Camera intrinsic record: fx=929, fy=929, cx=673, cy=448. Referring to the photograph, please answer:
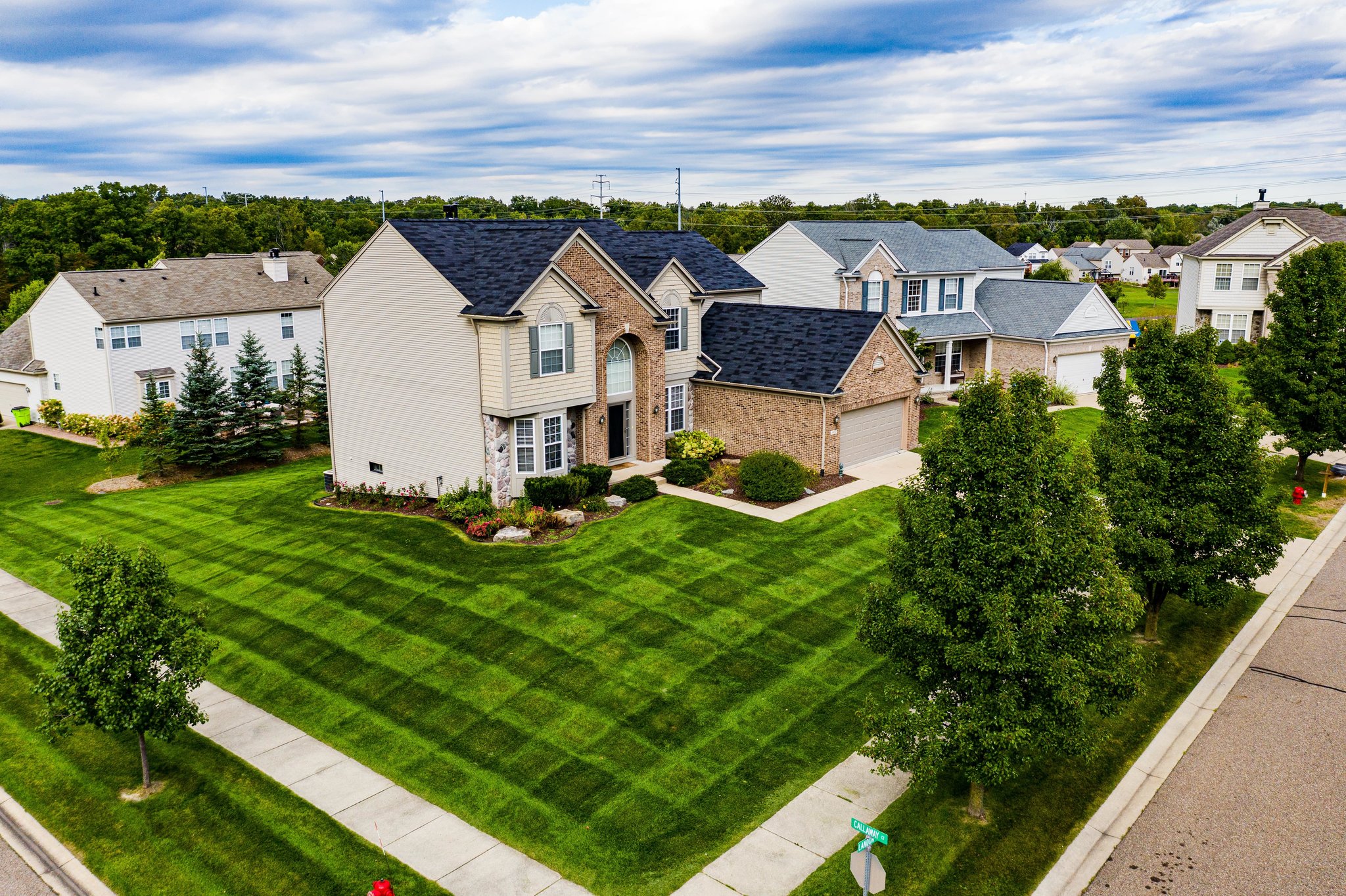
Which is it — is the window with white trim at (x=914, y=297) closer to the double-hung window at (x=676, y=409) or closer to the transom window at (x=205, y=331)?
the double-hung window at (x=676, y=409)

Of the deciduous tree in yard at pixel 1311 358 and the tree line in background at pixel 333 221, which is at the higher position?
the tree line in background at pixel 333 221

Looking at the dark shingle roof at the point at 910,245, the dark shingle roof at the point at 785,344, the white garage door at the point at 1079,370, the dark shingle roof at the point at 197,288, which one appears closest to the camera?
the dark shingle roof at the point at 785,344

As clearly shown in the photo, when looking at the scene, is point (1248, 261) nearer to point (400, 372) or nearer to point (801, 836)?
point (400, 372)

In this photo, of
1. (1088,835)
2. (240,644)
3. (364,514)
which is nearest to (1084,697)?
(1088,835)

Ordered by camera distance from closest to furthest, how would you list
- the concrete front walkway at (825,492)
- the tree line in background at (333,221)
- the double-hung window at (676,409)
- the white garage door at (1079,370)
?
the concrete front walkway at (825,492) < the double-hung window at (676,409) < the white garage door at (1079,370) < the tree line in background at (333,221)

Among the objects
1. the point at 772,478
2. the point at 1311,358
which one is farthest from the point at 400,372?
the point at 1311,358

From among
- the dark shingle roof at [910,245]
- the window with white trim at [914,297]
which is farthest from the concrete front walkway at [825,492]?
the window with white trim at [914,297]

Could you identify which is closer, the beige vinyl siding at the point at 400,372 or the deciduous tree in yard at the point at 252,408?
the beige vinyl siding at the point at 400,372

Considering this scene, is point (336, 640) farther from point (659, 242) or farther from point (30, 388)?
point (30, 388)

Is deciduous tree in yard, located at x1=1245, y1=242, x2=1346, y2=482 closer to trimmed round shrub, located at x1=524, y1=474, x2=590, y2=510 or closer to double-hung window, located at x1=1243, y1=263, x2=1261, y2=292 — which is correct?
trimmed round shrub, located at x1=524, y1=474, x2=590, y2=510
